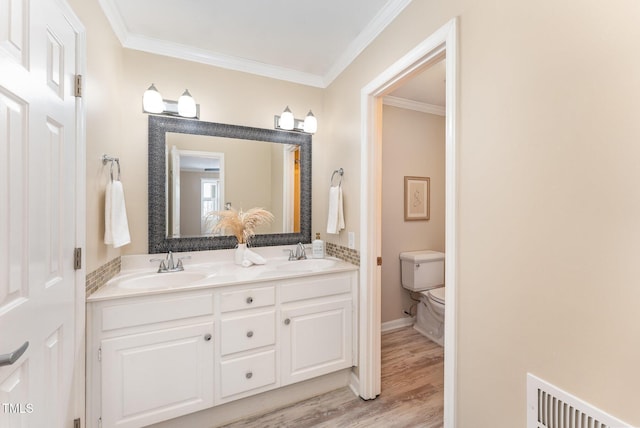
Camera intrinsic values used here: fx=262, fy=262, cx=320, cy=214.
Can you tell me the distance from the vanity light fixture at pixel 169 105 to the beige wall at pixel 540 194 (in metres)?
0.31

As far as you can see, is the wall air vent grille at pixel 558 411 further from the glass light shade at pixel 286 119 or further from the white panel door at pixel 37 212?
the glass light shade at pixel 286 119

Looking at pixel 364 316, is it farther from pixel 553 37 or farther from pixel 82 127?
pixel 82 127

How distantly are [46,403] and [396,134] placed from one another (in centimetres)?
317

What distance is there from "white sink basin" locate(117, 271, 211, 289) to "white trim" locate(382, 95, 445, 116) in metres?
2.51

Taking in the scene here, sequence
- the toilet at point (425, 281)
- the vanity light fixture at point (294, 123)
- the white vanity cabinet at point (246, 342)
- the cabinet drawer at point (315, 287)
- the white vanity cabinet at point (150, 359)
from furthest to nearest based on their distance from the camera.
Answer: the toilet at point (425, 281) < the vanity light fixture at point (294, 123) < the cabinet drawer at point (315, 287) < the white vanity cabinet at point (246, 342) < the white vanity cabinet at point (150, 359)

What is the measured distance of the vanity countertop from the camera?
4.90ft

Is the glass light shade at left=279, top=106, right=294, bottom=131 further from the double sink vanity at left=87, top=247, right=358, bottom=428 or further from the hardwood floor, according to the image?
→ the hardwood floor

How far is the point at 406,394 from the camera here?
6.39 ft

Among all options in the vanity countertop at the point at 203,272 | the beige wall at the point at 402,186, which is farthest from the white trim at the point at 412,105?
the vanity countertop at the point at 203,272

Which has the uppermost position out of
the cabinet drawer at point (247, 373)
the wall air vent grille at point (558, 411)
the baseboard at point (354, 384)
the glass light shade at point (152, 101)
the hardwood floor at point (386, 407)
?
the glass light shade at point (152, 101)

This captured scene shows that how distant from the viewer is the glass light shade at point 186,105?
1937 millimetres

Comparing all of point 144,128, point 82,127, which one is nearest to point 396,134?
point 144,128

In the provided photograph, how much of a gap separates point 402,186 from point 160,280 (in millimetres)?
2483

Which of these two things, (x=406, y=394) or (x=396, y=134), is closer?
(x=406, y=394)
